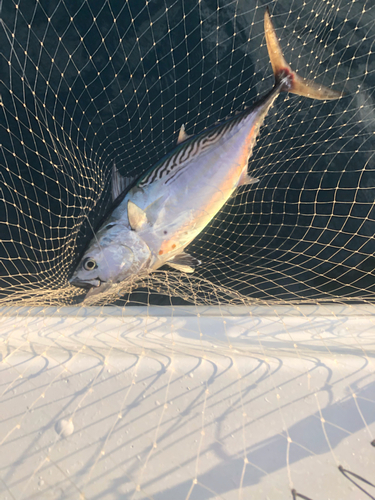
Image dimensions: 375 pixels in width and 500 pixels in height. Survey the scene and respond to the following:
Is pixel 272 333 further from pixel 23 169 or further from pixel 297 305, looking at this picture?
pixel 23 169

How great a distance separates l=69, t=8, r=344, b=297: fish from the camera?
8.50 ft

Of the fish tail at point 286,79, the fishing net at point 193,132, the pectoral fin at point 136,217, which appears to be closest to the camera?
the pectoral fin at point 136,217

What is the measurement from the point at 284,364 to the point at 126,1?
4482 millimetres

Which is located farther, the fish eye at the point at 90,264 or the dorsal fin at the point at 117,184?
the dorsal fin at the point at 117,184

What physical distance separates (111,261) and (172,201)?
0.75 metres

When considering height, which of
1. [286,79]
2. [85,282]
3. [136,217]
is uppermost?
[286,79]

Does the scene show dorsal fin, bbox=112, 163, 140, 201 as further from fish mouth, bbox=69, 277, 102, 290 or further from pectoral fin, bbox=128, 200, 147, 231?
fish mouth, bbox=69, 277, 102, 290

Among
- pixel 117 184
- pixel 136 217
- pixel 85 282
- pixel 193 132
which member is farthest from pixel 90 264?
pixel 193 132

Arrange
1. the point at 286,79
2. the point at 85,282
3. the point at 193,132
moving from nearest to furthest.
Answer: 1. the point at 85,282
2. the point at 286,79
3. the point at 193,132

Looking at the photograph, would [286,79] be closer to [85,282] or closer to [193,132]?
[193,132]

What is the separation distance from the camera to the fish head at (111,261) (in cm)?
258

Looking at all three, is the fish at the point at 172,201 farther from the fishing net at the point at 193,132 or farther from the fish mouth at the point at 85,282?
the fishing net at the point at 193,132

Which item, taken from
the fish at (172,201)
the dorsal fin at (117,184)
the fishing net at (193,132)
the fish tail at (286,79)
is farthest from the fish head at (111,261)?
the fish tail at (286,79)

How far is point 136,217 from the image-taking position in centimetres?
259
